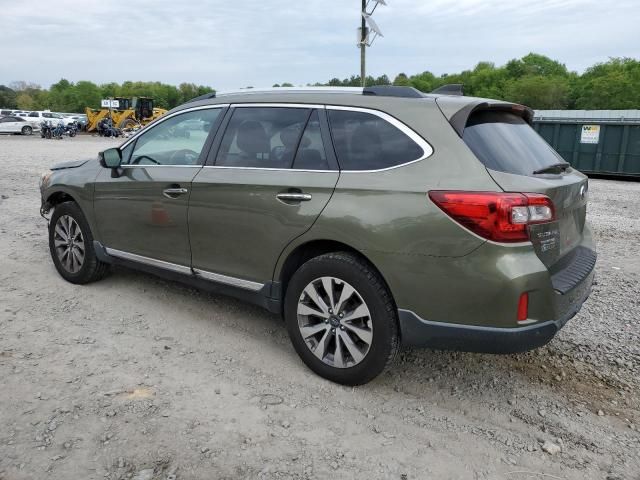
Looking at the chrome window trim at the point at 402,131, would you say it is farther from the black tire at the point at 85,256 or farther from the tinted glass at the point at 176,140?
the black tire at the point at 85,256

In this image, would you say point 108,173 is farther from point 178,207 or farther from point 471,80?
point 471,80

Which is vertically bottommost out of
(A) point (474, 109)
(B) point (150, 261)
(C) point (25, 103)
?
(B) point (150, 261)

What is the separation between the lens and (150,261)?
439 cm

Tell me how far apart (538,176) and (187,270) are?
2.54m

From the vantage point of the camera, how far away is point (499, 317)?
280cm

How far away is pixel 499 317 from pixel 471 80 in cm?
9975

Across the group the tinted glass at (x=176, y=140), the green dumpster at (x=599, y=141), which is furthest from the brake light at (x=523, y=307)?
the green dumpster at (x=599, y=141)

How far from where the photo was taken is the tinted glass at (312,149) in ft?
11.2

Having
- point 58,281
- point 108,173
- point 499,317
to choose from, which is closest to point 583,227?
point 499,317

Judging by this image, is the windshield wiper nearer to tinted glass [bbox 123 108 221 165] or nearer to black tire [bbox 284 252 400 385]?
black tire [bbox 284 252 400 385]

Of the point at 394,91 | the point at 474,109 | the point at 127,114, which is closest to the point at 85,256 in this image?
the point at 394,91

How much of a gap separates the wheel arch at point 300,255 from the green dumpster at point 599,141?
13927 mm

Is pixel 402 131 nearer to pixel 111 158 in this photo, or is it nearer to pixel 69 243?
pixel 111 158

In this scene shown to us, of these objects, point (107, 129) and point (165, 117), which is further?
point (107, 129)
